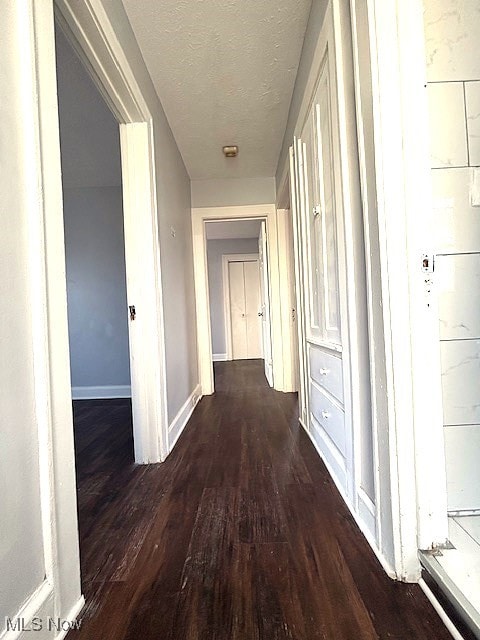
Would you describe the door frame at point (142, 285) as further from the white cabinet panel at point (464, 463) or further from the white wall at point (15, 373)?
the white cabinet panel at point (464, 463)

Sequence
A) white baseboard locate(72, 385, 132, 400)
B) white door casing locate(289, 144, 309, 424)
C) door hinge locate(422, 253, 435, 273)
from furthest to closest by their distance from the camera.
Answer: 1. white baseboard locate(72, 385, 132, 400)
2. white door casing locate(289, 144, 309, 424)
3. door hinge locate(422, 253, 435, 273)

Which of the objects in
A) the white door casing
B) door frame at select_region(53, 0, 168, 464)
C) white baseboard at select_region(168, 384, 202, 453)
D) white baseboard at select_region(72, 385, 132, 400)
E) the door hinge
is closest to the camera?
the door hinge

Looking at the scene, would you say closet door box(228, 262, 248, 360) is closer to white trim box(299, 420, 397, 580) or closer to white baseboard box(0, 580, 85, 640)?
white trim box(299, 420, 397, 580)

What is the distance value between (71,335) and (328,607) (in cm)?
400

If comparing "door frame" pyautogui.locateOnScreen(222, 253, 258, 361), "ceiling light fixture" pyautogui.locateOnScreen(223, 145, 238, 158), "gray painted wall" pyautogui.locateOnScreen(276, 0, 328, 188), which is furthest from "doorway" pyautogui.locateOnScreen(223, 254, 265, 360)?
"gray painted wall" pyautogui.locateOnScreen(276, 0, 328, 188)

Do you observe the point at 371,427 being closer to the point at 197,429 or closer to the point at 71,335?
the point at 197,429

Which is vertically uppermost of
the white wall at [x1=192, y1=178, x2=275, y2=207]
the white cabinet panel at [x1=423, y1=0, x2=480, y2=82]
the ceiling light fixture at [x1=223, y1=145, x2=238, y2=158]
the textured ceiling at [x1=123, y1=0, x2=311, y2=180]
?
the textured ceiling at [x1=123, y1=0, x2=311, y2=180]

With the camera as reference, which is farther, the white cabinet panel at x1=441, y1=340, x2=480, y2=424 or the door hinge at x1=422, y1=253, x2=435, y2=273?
the white cabinet panel at x1=441, y1=340, x2=480, y2=424

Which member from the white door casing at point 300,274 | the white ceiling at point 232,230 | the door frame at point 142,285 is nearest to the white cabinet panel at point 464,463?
the white door casing at point 300,274

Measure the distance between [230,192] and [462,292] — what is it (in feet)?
10.5

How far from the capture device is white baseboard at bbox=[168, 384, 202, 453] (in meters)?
2.39

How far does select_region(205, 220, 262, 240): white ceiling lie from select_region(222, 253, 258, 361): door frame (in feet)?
1.19

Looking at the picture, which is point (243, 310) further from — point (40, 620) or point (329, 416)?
point (40, 620)

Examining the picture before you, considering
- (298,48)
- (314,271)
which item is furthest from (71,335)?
(298,48)
